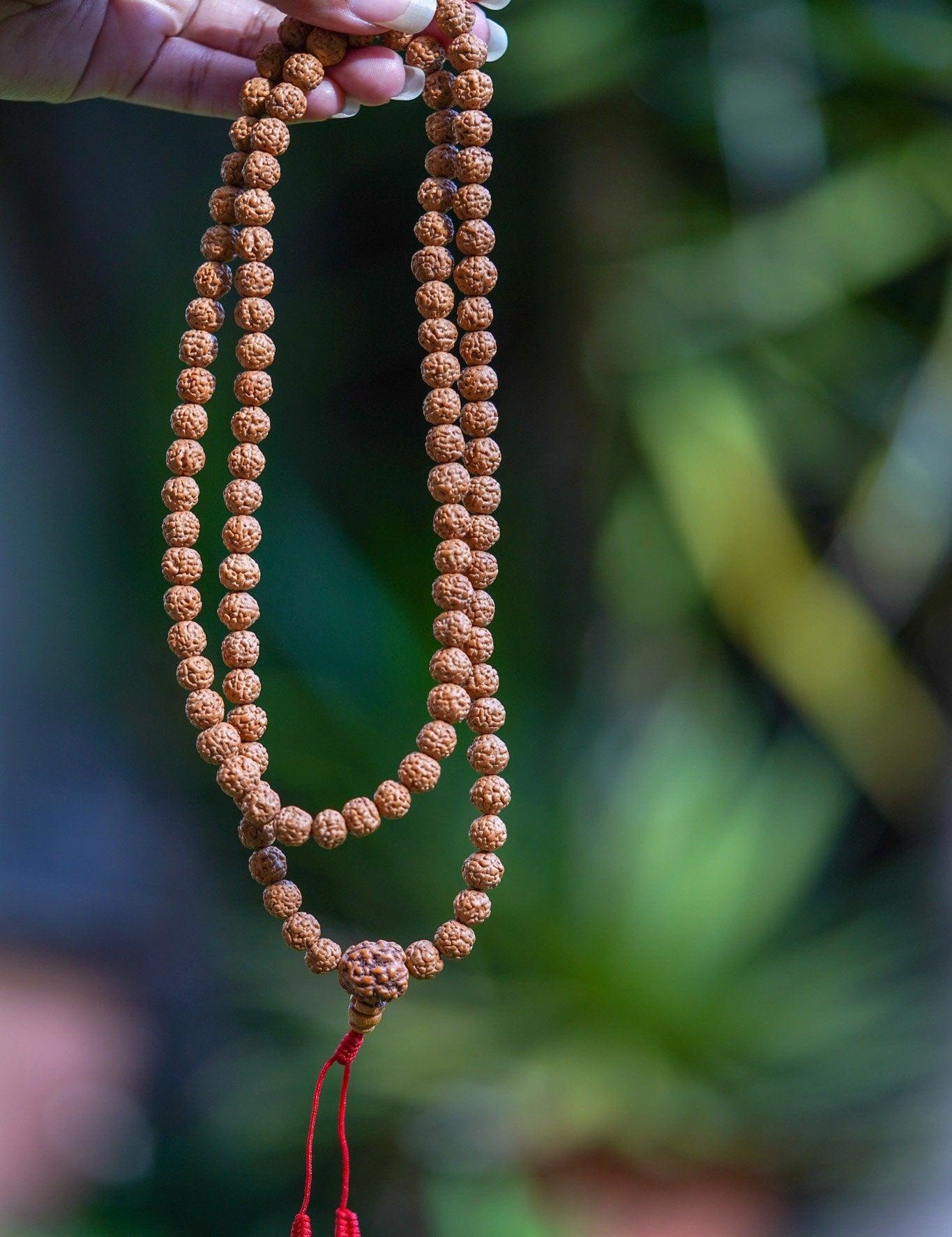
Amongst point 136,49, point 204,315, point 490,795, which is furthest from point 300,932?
point 136,49

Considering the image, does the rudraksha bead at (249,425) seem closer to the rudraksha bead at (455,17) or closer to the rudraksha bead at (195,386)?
the rudraksha bead at (195,386)

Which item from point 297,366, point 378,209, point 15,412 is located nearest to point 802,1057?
point 297,366

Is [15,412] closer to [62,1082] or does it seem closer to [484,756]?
[62,1082]

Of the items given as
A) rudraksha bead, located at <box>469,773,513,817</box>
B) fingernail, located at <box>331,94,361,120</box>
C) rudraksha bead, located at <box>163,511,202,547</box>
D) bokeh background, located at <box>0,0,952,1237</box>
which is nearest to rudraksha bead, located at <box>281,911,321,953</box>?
rudraksha bead, located at <box>469,773,513,817</box>

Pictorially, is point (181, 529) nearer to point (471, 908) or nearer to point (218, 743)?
point (218, 743)

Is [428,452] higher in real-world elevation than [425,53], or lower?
lower

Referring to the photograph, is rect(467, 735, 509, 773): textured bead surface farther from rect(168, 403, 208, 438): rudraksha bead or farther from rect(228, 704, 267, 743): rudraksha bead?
rect(168, 403, 208, 438): rudraksha bead
